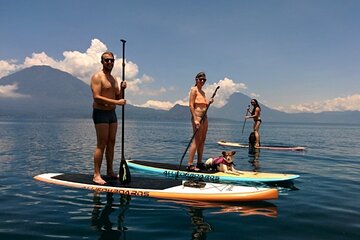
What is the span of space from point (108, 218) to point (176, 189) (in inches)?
87.6

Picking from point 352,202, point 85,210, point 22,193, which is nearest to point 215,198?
point 85,210

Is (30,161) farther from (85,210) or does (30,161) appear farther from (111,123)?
(85,210)

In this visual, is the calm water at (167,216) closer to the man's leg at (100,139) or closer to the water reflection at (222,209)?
the water reflection at (222,209)

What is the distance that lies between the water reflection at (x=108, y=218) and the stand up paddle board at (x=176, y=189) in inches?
11.8

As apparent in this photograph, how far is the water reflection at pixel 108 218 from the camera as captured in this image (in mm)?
5398

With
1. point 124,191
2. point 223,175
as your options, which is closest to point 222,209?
point 124,191

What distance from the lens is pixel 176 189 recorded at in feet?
26.2

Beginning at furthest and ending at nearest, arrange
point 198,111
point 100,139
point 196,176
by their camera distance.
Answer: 1. point 198,111
2. point 196,176
3. point 100,139

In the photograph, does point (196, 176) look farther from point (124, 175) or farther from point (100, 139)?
point (100, 139)

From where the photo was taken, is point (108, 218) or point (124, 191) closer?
point (108, 218)

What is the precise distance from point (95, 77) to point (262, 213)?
5288 mm

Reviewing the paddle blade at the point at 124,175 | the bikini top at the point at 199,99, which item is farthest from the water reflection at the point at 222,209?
the bikini top at the point at 199,99

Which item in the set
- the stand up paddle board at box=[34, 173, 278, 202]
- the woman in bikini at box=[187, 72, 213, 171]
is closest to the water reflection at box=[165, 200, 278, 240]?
A: the stand up paddle board at box=[34, 173, 278, 202]

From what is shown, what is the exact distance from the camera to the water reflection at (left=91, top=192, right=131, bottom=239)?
5.40m
